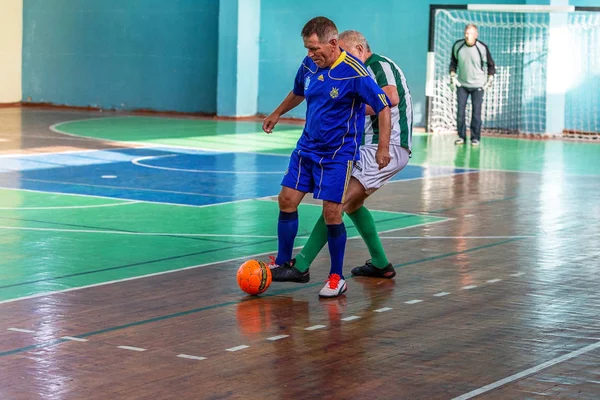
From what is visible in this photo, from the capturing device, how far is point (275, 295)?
24.5 feet

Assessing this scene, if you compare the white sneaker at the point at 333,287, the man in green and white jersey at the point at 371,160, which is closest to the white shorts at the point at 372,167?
the man in green and white jersey at the point at 371,160

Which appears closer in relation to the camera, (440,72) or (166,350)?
(166,350)

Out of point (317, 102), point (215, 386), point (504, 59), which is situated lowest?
point (215, 386)

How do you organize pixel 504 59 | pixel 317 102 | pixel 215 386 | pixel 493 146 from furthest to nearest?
pixel 504 59 < pixel 493 146 < pixel 317 102 < pixel 215 386

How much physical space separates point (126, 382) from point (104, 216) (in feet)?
19.3

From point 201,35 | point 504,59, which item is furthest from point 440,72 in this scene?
point 201,35

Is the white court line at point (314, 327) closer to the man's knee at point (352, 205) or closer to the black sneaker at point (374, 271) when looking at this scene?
the man's knee at point (352, 205)

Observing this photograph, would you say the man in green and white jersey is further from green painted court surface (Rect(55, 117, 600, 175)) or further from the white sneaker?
green painted court surface (Rect(55, 117, 600, 175))

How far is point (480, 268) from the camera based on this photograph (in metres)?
8.55

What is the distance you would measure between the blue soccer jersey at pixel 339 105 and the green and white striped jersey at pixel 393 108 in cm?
43

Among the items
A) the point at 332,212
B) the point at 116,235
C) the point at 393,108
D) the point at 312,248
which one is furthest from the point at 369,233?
the point at 116,235

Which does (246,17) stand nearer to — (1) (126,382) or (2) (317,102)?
(2) (317,102)

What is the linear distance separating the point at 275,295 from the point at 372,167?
1122mm

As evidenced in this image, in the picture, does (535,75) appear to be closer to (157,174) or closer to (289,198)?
(157,174)
